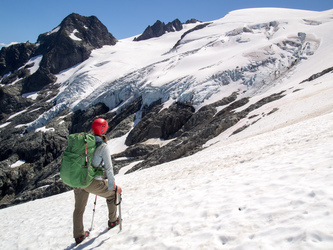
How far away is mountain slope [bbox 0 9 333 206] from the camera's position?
25.7 meters

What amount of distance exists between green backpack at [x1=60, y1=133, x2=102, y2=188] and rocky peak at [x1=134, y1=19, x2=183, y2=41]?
161 metres

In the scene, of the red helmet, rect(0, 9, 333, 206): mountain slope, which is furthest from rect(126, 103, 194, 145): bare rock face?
the red helmet

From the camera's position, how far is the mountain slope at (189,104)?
84.3ft

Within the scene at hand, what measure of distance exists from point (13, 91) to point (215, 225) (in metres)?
121

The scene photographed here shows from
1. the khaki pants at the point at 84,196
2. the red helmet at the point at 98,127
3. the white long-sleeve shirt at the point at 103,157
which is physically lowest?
the khaki pants at the point at 84,196

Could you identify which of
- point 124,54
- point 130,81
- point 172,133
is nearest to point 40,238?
point 172,133

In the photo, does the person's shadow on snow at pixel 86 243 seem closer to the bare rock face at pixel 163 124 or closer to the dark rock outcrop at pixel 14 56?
the bare rock face at pixel 163 124

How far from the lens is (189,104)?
40.1 m

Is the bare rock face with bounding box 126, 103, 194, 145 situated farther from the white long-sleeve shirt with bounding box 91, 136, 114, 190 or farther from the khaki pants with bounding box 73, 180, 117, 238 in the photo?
the white long-sleeve shirt with bounding box 91, 136, 114, 190

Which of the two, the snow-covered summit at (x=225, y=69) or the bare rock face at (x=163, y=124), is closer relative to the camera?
the bare rock face at (x=163, y=124)

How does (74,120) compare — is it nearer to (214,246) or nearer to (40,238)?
(40,238)

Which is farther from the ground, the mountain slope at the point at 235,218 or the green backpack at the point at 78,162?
the green backpack at the point at 78,162

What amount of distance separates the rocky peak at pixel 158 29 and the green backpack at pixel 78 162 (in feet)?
527

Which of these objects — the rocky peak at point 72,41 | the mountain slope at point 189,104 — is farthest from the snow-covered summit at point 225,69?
the rocky peak at point 72,41
